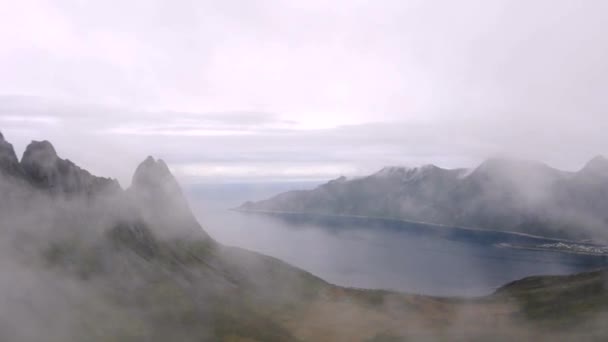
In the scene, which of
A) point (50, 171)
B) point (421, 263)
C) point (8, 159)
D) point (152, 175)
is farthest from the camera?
point (421, 263)

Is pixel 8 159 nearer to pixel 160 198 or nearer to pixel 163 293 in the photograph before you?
pixel 163 293

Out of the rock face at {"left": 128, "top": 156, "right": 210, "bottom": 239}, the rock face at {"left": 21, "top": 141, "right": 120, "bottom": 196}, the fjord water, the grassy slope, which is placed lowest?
the fjord water

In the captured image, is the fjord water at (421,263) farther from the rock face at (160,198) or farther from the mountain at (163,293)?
the rock face at (160,198)

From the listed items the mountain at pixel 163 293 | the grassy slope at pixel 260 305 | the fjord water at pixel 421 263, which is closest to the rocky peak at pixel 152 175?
the mountain at pixel 163 293

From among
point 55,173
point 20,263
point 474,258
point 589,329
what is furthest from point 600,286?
point 474,258

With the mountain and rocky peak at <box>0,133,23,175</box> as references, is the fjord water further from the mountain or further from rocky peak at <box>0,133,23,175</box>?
rocky peak at <box>0,133,23,175</box>

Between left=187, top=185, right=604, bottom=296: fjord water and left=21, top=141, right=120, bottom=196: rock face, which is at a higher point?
left=21, top=141, right=120, bottom=196: rock face

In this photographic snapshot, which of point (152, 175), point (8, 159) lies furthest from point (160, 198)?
point (8, 159)

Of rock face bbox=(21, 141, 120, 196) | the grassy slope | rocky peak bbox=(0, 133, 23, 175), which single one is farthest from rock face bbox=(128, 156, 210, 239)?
rocky peak bbox=(0, 133, 23, 175)

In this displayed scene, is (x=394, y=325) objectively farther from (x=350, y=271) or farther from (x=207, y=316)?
(x=350, y=271)

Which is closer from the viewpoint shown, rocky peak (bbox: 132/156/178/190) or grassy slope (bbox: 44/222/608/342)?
grassy slope (bbox: 44/222/608/342)
